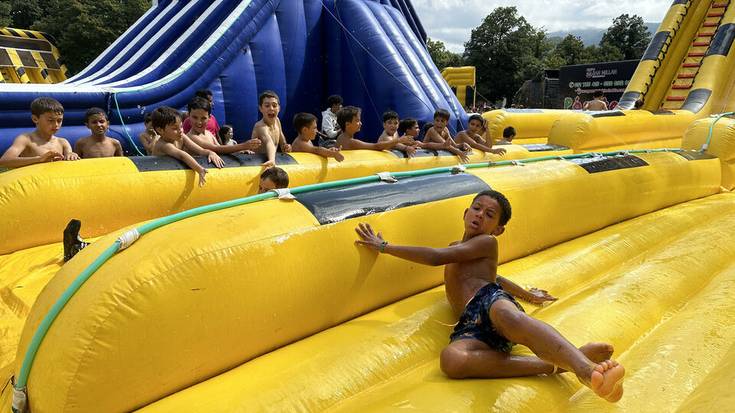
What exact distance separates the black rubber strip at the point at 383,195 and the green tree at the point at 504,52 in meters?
33.5

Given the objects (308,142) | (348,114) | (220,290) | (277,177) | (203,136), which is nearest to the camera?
(220,290)

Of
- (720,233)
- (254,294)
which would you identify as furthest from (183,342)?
(720,233)

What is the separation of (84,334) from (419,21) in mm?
9294

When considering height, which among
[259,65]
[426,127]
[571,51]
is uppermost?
[571,51]

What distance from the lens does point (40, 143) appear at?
3113mm

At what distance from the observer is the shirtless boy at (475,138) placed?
5234 millimetres

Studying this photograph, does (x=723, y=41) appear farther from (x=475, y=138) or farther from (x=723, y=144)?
(x=475, y=138)

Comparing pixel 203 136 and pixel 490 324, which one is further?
pixel 203 136

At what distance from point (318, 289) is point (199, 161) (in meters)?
1.79

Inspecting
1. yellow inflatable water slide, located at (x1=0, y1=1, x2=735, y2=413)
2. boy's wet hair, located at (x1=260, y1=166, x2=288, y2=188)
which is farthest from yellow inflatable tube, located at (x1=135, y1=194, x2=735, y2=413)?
boy's wet hair, located at (x1=260, y1=166, x2=288, y2=188)

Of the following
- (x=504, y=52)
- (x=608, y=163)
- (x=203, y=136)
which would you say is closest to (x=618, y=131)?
(x=608, y=163)

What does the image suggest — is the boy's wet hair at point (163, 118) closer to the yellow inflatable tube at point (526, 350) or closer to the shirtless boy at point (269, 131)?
Answer: the shirtless boy at point (269, 131)

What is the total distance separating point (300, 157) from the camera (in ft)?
12.4

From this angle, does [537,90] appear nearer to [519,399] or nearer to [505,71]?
[505,71]
